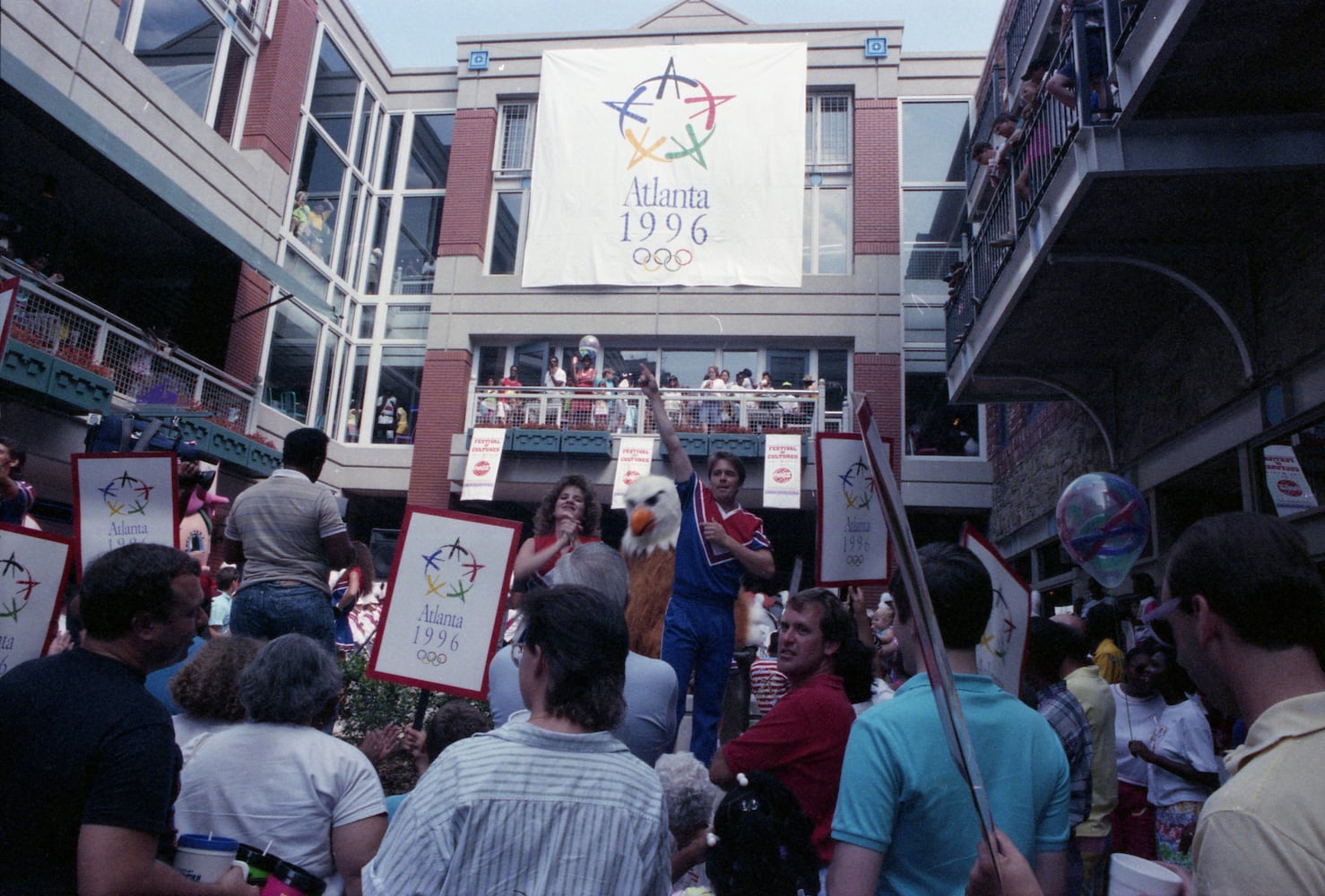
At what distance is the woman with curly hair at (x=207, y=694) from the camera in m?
3.00

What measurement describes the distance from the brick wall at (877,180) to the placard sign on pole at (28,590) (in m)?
18.5

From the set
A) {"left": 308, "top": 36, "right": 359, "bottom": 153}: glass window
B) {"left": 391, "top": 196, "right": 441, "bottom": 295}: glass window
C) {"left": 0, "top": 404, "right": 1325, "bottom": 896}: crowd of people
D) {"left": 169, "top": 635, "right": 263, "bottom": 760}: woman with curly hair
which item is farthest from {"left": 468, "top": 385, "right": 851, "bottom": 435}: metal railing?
{"left": 169, "top": 635, "right": 263, "bottom": 760}: woman with curly hair

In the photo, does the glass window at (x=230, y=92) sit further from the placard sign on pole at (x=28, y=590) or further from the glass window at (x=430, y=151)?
the placard sign on pole at (x=28, y=590)

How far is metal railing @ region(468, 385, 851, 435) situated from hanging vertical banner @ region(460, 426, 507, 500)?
2.65 ft

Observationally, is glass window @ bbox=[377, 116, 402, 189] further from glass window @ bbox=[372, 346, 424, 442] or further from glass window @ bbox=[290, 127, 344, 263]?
glass window @ bbox=[372, 346, 424, 442]

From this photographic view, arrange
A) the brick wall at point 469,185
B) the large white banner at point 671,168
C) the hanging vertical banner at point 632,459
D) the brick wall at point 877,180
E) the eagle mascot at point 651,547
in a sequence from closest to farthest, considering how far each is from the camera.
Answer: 1. the eagle mascot at point 651,547
2. the hanging vertical banner at point 632,459
3. the large white banner at point 671,168
4. the brick wall at point 877,180
5. the brick wall at point 469,185

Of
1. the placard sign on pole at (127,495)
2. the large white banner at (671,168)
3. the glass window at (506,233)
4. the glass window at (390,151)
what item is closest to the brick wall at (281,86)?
the glass window at (390,151)

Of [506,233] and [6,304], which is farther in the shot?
[506,233]

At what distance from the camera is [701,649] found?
4500mm

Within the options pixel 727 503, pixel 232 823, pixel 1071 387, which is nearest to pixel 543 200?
pixel 1071 387

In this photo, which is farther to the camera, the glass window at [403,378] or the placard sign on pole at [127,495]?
the glass window at [403,378]

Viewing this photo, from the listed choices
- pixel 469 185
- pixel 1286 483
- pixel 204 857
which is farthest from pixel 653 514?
pixel 469 185

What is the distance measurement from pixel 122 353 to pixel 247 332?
4.19m

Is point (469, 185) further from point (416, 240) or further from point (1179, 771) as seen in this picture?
point (1179, 771)
